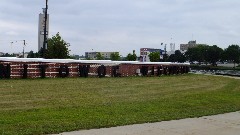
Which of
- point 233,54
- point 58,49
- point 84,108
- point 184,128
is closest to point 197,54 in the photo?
point 233,54

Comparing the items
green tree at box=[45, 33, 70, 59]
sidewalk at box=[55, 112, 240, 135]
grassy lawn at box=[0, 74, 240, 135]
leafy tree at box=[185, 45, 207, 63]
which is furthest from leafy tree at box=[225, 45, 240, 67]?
sidewalk at box=[55, 112, 240, 135]

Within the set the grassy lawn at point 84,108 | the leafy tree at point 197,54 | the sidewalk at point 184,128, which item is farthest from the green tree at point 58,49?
the leafy tree at point 197,54

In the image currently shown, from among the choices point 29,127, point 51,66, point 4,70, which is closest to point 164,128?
point 29,127

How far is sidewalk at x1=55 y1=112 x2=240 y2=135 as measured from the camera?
30.1 ft

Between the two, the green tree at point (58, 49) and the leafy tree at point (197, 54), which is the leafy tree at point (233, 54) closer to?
the leafy tree at point (197, 54)

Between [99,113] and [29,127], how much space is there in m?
3.00

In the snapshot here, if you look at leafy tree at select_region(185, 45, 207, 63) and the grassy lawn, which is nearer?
the grassy lawn

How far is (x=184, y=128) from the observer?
10.3 m

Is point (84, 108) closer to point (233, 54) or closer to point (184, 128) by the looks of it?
point (184, 128)

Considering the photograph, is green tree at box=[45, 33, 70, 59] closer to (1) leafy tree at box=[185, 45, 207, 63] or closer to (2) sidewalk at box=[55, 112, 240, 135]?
(2) sidewalk at box=[55, 112, 240, 135]

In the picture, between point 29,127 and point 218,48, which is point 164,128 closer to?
point 29,127

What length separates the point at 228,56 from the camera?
370 feet

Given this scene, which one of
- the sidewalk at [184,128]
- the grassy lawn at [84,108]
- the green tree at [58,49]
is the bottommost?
the sidewalk at [184,128]

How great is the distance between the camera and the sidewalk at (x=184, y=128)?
9.18 metres
